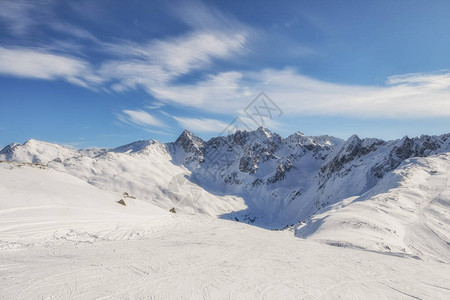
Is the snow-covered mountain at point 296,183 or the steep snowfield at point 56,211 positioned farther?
the snow-covered mountain at point 296,183

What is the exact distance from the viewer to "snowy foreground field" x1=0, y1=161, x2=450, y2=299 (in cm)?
945

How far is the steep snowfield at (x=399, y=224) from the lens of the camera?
20.8 metres

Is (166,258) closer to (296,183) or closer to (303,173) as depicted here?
(296,183)

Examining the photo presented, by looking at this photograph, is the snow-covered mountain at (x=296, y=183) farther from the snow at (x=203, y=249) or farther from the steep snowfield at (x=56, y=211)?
the steep snowfield at (x=56, y=211)

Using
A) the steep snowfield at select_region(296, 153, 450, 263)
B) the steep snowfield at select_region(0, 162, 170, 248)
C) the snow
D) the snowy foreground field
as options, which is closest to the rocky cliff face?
the snow

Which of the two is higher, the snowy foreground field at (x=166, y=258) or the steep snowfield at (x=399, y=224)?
the snowy foreground field at (x=166, y=258)

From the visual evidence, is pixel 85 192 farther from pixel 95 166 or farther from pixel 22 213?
pixel 95 166

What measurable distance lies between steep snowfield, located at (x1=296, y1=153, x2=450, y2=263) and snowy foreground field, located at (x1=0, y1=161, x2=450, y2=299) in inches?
8.4

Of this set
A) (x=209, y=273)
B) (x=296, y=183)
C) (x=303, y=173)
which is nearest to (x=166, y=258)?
(x=209, y=273)

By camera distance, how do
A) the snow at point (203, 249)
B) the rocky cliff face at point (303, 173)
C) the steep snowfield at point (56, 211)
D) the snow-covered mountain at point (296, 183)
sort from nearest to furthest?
the snow at point (203, 249)
the steep snowfield at point (56, 211)
the snow-covered mountain at point (296, 183)
the rocky cliff face at point (303, 173)

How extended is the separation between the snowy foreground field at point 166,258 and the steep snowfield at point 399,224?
0.21 meters

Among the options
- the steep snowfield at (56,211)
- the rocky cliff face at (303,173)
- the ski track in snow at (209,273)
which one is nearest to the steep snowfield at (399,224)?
the ski track in snow at (209,273)

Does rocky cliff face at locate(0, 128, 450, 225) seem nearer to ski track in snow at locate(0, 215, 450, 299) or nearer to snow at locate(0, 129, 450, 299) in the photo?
snow at locate(0, 129, 450, 299)

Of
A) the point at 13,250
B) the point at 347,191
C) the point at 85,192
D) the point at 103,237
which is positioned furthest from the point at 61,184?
the point at 347,191
